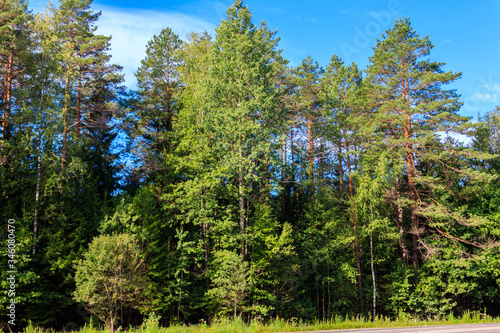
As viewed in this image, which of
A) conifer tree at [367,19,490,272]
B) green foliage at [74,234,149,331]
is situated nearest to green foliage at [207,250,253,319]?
green foliage at [74,234,149,331]

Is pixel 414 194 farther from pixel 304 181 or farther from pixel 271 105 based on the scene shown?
pixel 271 105

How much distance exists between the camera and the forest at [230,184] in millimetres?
20562

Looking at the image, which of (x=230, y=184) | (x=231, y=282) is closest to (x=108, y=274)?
(x=231, y=282)

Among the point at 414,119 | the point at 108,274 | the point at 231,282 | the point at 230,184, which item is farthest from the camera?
the point at 414,119

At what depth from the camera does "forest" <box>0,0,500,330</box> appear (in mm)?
20562

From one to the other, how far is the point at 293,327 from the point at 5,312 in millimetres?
15760

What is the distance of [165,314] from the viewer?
22.3 meters

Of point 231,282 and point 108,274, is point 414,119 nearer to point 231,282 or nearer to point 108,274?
point 231,282

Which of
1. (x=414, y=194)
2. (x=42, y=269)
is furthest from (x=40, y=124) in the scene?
(x=414, y=194)

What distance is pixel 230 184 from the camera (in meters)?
20.9

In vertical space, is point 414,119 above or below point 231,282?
above

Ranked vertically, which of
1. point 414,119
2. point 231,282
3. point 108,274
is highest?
point 414,119

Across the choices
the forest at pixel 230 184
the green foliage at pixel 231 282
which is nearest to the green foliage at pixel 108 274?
the forest at pixel 230 184

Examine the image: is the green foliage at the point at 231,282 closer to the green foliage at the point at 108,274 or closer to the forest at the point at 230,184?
the forest at the point at 230,184
